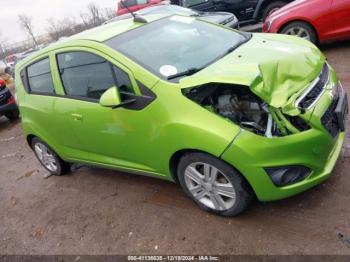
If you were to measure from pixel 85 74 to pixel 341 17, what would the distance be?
16.1 ft

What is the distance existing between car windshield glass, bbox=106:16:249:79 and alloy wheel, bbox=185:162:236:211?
0.86 m

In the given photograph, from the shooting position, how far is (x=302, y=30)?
712 cm

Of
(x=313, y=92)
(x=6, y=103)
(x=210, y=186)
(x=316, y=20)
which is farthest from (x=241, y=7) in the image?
(x=210, y=186)

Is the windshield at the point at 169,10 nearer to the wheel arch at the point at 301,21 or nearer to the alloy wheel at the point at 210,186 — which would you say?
the wheel arch at the point at 301,21

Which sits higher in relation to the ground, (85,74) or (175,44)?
(175,44)

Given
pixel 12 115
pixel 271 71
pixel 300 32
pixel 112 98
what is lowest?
pixel 12 115

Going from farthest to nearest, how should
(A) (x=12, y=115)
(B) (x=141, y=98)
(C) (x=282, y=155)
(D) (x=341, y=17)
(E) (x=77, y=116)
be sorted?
(A) (x=12, y=115) < (D) (x=341, y=17) < (E) (x=77, y=116) < (B) (x=141, y=98) < (C) (x=282, y=155)

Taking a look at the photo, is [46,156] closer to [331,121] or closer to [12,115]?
[331,121]

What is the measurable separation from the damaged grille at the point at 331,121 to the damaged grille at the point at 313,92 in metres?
0.15

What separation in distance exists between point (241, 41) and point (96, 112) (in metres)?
1.71

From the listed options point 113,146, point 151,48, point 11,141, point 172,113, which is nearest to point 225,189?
point 172,113

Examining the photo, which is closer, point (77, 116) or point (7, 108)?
point (77, 116)

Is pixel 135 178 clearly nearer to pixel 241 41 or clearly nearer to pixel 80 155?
pixel 80 155

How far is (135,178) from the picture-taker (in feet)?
14.9
